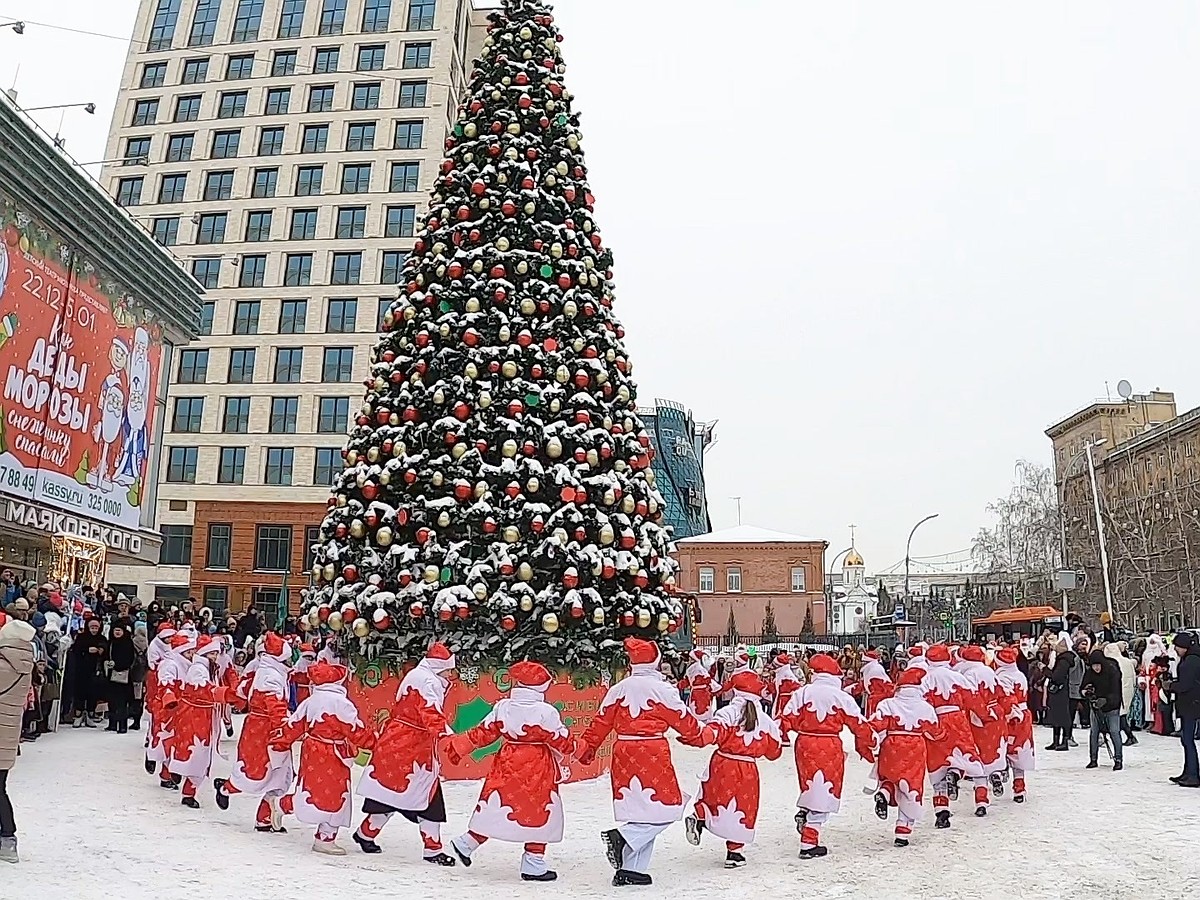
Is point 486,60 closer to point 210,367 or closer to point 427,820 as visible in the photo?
point 427,820

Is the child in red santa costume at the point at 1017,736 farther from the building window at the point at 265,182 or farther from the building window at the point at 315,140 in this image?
the building window at the point at 265,182

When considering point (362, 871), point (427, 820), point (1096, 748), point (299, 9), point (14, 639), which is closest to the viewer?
point (14, 639)

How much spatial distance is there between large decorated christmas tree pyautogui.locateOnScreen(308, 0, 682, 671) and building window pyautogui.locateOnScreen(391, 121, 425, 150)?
131 feet

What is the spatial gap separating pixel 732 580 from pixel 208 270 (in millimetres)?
37684

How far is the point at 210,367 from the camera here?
5169cm

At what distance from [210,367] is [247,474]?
6085 millimetres

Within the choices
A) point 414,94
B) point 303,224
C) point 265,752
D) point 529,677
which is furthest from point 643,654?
point 414,94

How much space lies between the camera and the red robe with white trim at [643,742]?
8.30 m

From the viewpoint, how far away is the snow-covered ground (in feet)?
24.8

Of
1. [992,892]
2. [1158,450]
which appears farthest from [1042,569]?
[992,892]

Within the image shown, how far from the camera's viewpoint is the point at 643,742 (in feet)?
28.1

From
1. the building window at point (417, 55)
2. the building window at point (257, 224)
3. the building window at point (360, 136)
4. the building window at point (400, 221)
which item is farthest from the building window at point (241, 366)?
the building window at point (417, 55)

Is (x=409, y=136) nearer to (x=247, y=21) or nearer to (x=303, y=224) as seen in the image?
(x=303, y=224)

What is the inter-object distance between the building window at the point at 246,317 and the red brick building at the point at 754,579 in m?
31.1
